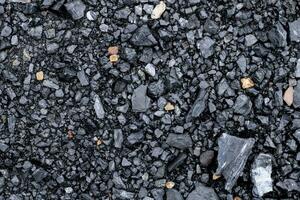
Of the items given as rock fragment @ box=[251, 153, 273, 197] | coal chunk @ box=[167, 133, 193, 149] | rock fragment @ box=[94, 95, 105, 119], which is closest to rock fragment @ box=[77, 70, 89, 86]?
rock fragment @ box=[94, 95, 105, 119]

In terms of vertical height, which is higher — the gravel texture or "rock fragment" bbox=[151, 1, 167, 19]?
"rock fragment" bbox=[151, 1, 167, 19]

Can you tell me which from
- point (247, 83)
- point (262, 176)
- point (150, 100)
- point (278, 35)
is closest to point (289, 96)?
point (247, 83)

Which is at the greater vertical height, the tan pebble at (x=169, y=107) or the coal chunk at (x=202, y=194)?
the tan pebble at (x=169, y=107)

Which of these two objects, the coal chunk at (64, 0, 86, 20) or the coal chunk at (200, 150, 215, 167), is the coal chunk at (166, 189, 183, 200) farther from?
the coal chunk at (64, 0, 86, 20)

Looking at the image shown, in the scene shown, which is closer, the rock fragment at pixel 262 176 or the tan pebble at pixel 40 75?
the rock fragment at pixel 262 176

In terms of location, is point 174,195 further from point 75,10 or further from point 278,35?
point 75,10

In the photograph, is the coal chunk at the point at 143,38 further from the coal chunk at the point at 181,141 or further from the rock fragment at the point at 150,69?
the coal chunk at the point at 181,141

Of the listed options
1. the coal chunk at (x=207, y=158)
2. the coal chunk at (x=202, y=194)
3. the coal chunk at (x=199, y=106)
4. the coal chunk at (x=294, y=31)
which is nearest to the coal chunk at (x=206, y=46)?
the coal chunk at (x=199, y=106)
